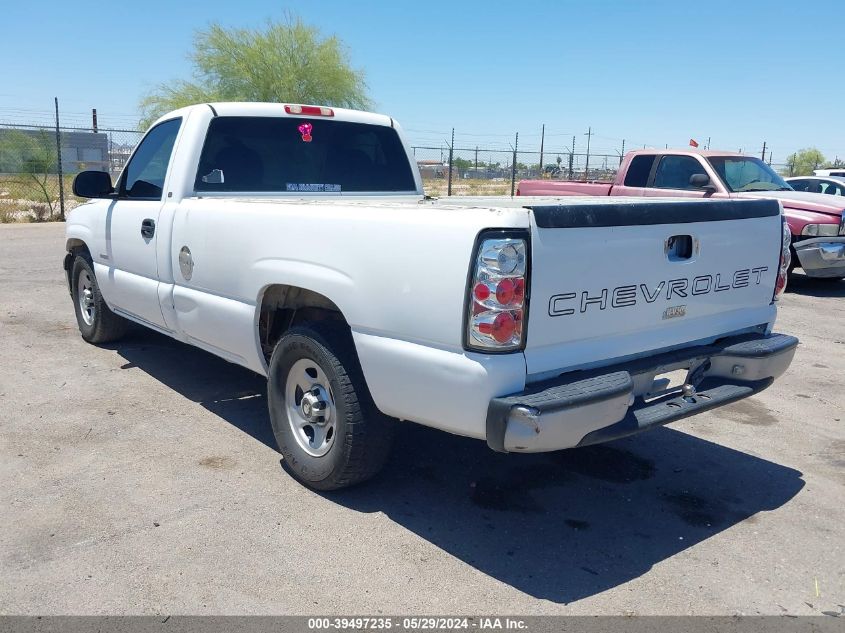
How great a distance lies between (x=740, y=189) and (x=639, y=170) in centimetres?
145

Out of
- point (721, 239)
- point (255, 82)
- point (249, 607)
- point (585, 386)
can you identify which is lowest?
point (249, 607)

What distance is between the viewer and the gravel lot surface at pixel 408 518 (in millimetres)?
3062

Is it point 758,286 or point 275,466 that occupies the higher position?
point 758,286

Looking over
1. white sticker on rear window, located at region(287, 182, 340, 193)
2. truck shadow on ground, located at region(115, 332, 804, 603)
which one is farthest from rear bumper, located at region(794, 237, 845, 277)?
white sticker on rear window, located at region(287, 182, 340, 193)

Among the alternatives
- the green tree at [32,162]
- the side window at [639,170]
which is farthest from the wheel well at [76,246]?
the green tree at [32,162]

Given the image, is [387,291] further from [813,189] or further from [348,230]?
[813,189]

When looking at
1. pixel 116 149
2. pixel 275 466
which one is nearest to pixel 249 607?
pixel 275 466

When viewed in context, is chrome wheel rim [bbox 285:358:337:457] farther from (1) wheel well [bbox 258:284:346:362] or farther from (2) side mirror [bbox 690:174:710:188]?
(2) side mirror [bbox 690:174:710:188]

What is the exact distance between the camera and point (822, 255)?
1014cm

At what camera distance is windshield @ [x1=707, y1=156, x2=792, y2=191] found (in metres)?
10.7

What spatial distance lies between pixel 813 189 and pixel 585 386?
14134 millimetres

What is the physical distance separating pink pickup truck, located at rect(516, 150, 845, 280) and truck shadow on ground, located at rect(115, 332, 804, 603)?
6.10 meters

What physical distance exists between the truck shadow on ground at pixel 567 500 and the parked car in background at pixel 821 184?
11.4 metres

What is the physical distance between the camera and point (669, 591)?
3.12 m
